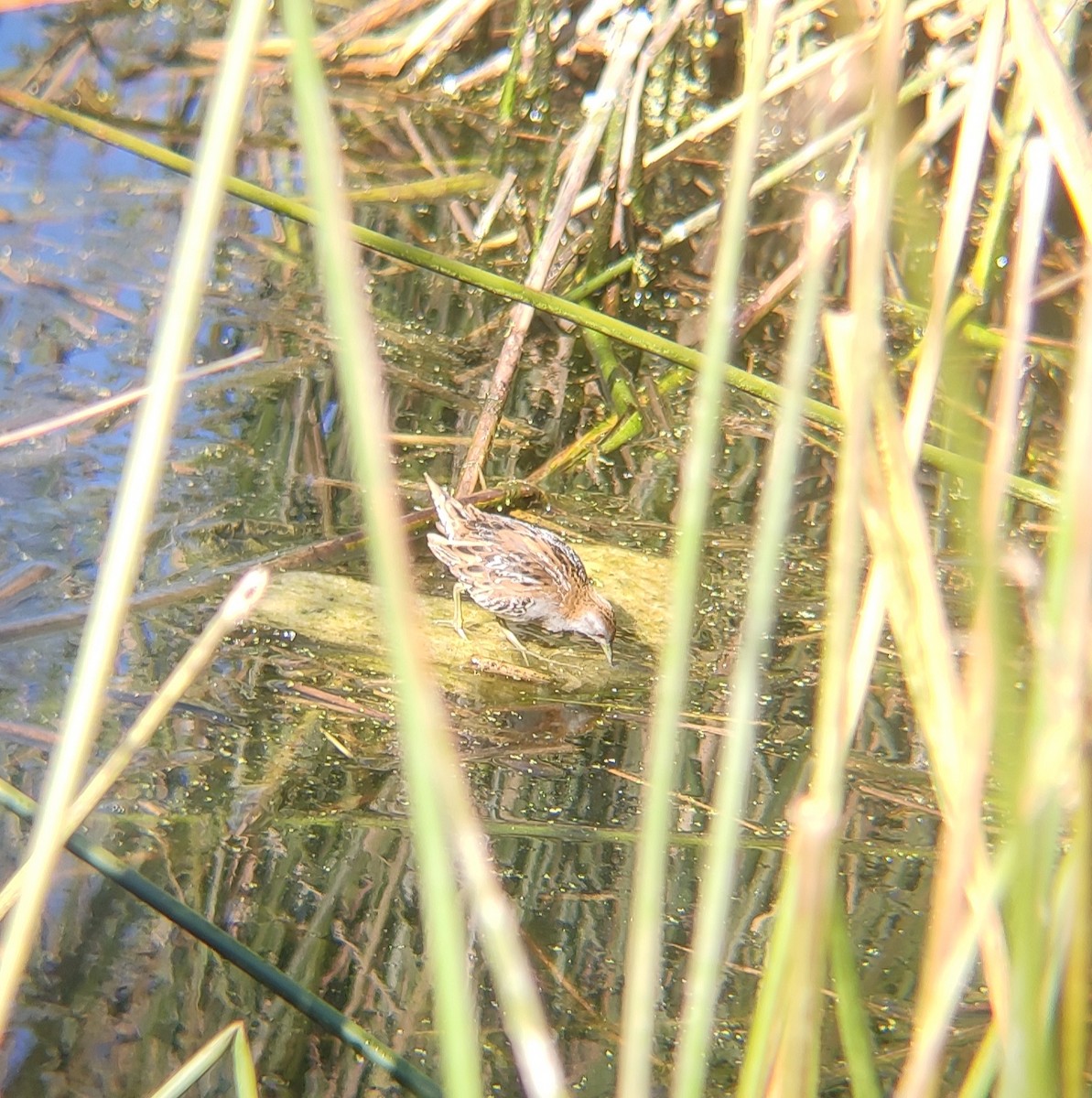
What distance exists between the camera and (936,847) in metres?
3.12

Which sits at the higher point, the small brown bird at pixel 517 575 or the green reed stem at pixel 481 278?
the green reed stem at pixel 481 278

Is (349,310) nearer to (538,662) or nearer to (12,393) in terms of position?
(538,662)

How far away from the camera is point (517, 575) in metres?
3.99

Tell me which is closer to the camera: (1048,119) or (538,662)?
→ (1048,119)

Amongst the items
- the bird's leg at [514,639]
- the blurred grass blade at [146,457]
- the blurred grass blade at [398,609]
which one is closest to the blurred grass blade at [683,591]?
the blurred grass blade at [398,609]

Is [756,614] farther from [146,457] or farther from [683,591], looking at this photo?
[146,457]

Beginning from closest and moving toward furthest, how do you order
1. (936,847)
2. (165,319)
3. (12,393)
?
(165,319) → (936,847) → (12,393)

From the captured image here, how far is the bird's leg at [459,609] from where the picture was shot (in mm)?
4145

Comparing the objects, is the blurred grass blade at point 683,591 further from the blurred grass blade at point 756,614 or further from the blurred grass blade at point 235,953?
the blurred grass blade at point 235,953

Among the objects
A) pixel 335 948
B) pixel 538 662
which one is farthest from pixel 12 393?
pixel 335 948

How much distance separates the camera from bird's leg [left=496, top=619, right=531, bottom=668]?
161 inches

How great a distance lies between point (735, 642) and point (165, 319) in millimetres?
3088

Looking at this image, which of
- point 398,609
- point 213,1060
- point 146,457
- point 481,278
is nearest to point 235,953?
point 213,1060

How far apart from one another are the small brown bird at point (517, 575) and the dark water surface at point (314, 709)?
158mm
